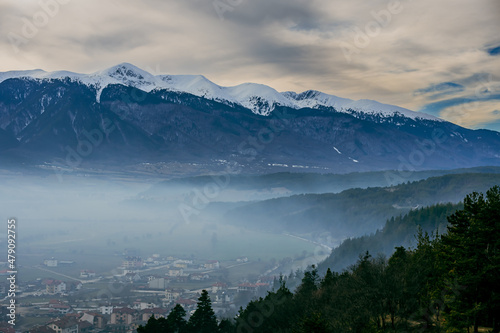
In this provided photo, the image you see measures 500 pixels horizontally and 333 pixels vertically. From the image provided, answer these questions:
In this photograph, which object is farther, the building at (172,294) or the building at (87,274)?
the building at (87,274)

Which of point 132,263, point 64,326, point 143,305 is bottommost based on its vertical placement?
point 64,326

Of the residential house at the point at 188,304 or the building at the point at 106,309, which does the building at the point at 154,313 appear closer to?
the building at the point at 106,309

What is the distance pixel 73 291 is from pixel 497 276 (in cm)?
9020

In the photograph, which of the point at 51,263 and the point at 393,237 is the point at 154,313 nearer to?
the point at 51,263

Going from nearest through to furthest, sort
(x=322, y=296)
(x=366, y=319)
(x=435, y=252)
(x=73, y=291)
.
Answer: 1. (x=366, y=319)
2. (x=435, y=252)
3. (x=322, y=296)
4. (x=73, y=291)

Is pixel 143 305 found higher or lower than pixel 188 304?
higher

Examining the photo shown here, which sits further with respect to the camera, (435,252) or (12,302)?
(12,302)

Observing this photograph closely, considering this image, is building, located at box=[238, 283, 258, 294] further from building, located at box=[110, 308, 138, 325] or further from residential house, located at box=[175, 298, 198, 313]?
building, located at box=[110, 308, 138, 325]

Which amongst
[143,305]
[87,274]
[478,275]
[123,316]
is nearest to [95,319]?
[123,316]

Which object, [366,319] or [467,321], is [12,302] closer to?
[366,319]

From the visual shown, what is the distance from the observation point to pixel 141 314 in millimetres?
73250

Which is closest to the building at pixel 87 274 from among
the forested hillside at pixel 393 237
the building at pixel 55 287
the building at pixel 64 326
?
the building at pixel 55 287

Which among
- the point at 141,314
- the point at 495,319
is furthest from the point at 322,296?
the point at 141,314

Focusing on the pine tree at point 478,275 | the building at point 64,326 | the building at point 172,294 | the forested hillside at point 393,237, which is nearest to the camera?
the pine tree at point 478,275
